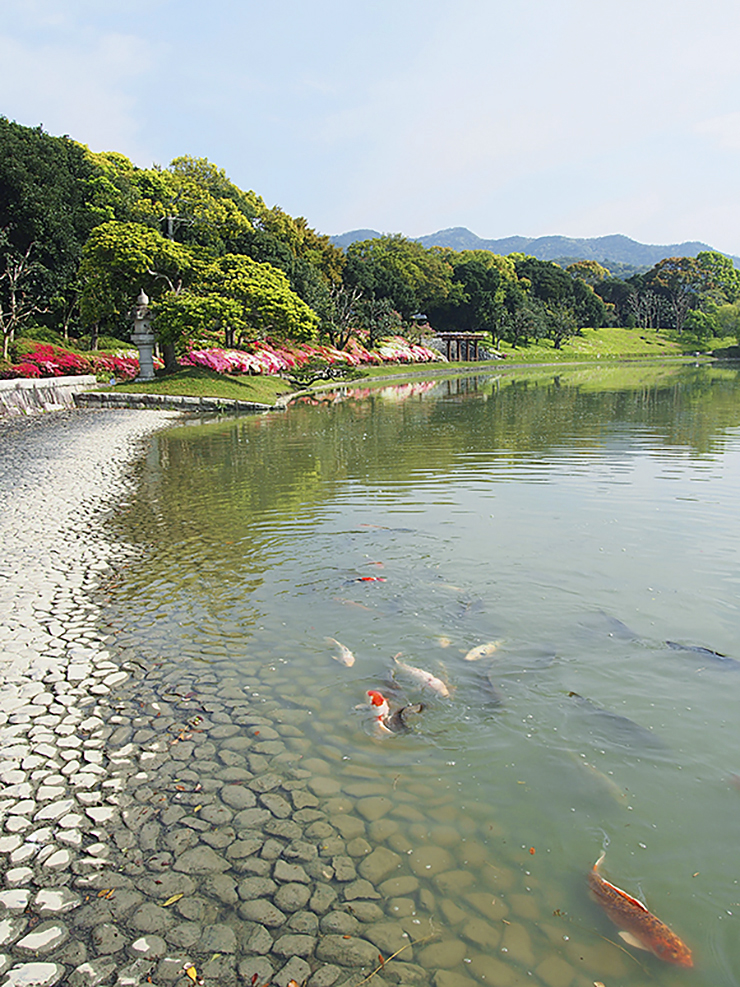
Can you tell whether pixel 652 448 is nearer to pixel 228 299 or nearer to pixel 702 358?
pixel 228 299

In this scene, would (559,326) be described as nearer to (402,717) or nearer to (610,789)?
(402,717)

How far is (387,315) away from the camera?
7262 cm

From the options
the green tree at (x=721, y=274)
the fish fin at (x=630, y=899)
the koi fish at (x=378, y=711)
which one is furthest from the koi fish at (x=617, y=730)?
the green tree at (x=721, y=274)

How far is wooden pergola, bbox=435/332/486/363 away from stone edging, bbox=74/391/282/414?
54841 millimetres

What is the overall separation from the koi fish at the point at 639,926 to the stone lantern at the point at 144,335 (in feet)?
115

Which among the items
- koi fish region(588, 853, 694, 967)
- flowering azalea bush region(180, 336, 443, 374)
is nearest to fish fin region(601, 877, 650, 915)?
koi fish region(588, 853, 694, 967)

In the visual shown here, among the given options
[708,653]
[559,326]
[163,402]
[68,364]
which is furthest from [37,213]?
[559,326]

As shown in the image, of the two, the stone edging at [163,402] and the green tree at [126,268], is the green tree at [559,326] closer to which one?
the green tree at [126,268]

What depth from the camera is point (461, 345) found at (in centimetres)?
8494

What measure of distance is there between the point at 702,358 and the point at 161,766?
343 ft

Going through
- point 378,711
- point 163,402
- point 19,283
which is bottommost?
point 378,711

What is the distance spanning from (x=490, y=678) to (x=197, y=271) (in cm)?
3619

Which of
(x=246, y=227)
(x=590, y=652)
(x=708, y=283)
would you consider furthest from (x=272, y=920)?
(x=708, y=283)

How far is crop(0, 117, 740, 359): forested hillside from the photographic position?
35812mm
